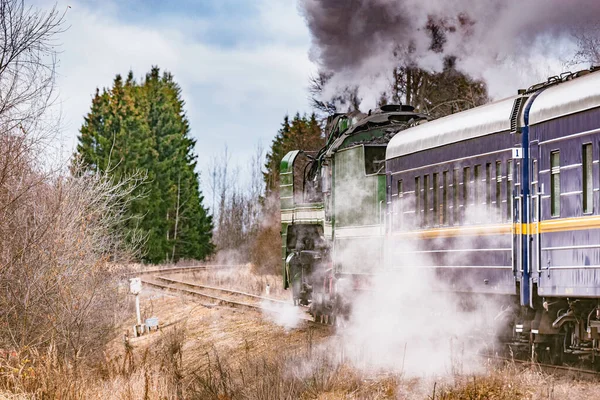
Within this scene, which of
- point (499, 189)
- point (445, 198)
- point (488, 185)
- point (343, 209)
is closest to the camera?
point (499, 189)

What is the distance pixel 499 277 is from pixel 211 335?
10278mm

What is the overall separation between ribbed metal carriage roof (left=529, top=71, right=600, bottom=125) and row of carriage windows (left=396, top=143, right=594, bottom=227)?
1.49 feet

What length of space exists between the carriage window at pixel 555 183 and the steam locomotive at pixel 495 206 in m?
0.01

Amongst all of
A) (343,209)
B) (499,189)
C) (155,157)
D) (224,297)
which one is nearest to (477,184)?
(499,189)

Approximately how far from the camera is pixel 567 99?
9.95 meters

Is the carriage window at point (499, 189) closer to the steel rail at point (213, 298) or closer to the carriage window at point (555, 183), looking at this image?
the carriage window at point (555, 183)

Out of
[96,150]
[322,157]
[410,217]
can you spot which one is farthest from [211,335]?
[96,150]

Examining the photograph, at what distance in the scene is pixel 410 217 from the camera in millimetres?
13633

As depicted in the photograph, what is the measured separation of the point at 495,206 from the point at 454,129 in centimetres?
157

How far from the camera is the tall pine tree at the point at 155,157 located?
4778cm

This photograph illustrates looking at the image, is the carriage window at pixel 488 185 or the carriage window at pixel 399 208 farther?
the carriage window at pixel 399 208

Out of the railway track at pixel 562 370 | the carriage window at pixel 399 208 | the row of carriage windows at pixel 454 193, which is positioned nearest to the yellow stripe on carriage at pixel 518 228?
the row of carriage windows at pixel 454 193

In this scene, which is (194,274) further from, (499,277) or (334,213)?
(499,277)

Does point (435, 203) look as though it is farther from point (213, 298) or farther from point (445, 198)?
point (213, 298)
